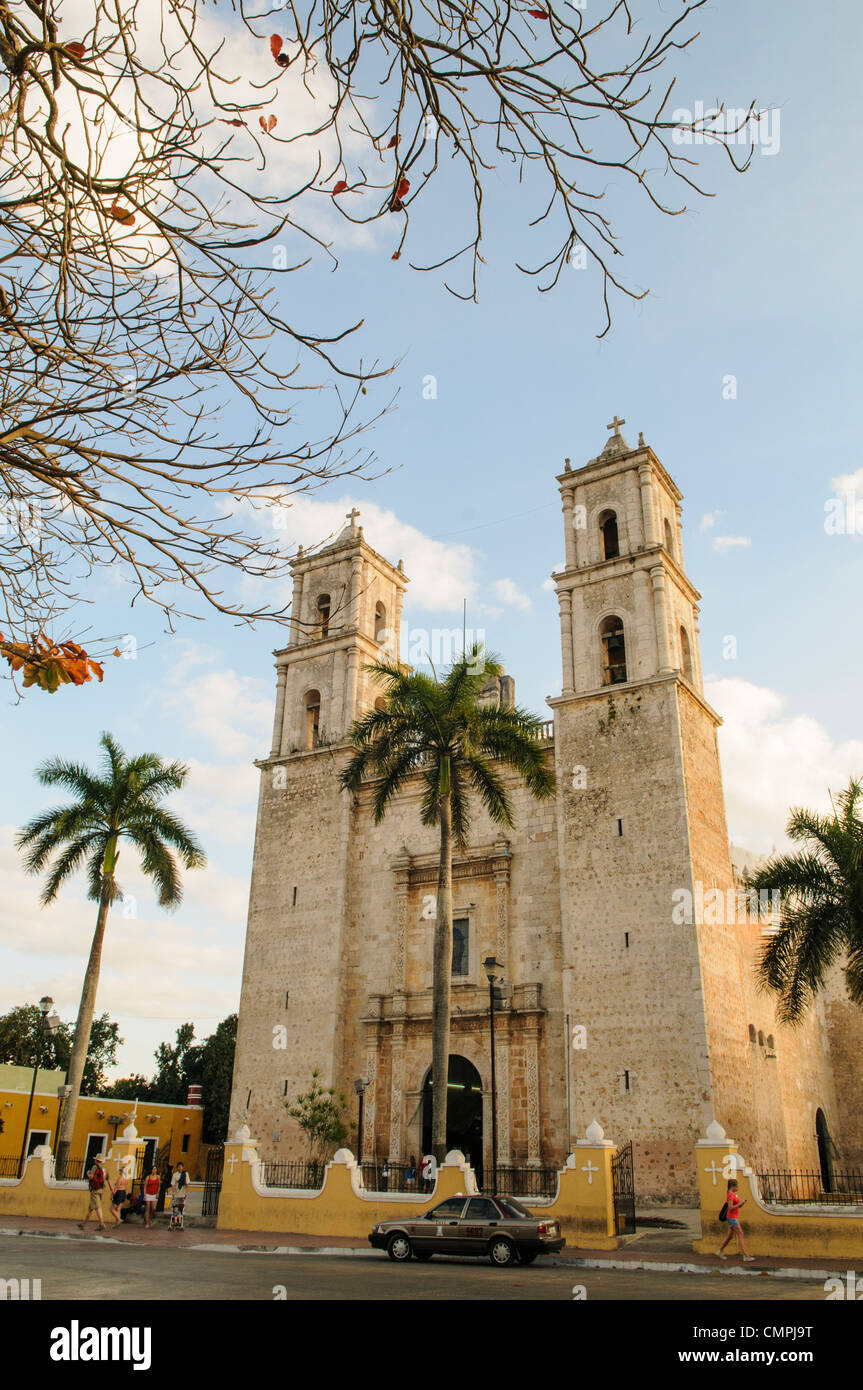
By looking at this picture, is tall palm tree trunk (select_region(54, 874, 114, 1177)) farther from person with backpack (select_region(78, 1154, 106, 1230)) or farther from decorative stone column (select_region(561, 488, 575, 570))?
decorative stone column (select_region(561, 488, 575, 570))

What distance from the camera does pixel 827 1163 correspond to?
27.5 meters

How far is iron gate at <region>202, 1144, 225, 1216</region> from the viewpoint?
1833 cm

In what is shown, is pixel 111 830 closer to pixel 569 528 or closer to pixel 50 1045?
pixel 569 528

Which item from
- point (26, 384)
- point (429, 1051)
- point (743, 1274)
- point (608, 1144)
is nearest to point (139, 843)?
point (429, 1051)

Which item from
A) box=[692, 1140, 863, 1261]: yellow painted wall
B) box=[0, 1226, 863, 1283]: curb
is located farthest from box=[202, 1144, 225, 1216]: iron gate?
box=[692, 1140, 863, 1261]: yellow painted wall

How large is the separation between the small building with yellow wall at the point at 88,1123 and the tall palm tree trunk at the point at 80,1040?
18.3ft

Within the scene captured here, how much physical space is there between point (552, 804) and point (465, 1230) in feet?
40.2

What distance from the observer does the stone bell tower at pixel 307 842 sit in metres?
24.3

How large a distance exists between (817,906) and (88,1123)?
929 inches

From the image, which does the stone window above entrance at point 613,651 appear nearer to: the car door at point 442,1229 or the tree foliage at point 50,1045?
the car door at point 442,1229

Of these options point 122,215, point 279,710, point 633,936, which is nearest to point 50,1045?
point 279,710

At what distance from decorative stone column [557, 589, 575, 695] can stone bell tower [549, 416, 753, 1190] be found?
3 cm

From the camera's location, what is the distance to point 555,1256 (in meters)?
12.6

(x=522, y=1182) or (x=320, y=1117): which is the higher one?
(x=320, y=1117)
